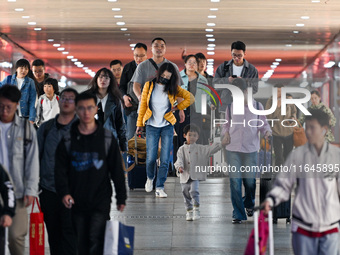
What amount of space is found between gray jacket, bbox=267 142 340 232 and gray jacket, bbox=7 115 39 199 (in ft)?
6.98

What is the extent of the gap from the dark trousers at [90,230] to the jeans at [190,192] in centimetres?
423

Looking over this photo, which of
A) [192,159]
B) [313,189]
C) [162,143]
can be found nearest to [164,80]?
[162,143]

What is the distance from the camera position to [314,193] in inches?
261

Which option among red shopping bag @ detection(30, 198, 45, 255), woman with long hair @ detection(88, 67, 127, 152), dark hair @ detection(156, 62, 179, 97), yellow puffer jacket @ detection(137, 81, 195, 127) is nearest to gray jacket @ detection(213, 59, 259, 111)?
dark hair @ detection(156, 62, 179, 97)

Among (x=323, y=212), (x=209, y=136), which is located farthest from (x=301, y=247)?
(x=209, y=136)

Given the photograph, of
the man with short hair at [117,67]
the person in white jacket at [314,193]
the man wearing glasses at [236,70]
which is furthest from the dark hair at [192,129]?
the person in white jacket at [314,193]

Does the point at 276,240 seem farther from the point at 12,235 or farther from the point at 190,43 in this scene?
the point at 190,43

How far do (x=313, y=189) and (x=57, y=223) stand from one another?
8.46ft

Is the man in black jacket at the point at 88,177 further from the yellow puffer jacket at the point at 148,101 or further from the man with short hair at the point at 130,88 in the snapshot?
the man with short hair at the point at 130,88

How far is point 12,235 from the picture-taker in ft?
24.0

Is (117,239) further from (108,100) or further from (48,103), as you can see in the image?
(48,103)

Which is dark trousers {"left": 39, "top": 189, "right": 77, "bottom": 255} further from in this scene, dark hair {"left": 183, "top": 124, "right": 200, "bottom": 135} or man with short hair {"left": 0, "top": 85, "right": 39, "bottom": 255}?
dark hair {"left": 183, "top": 124, "right": 200, "bottom": 135}

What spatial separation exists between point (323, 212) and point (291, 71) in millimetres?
40476

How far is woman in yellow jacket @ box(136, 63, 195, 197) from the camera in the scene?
13.0 meters
